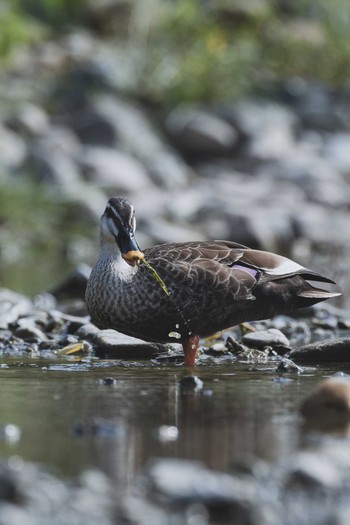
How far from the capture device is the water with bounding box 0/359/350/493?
4.39 metres

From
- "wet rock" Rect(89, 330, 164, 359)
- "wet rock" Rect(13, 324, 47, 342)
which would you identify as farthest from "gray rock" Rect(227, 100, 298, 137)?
"wet rock" Rect(89, 330, 164, 359)

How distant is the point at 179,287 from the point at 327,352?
95 centimetres

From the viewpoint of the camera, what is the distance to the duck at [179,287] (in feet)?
23.4

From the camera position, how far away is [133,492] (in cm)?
383

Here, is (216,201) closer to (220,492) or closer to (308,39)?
(308,39)

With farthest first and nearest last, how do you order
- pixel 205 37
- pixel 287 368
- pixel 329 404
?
pixel 205 37
pixel 287 368
pixel 329 404

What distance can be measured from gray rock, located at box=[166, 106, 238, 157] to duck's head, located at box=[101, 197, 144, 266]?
1289 cm

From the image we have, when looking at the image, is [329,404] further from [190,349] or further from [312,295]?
[312,295]

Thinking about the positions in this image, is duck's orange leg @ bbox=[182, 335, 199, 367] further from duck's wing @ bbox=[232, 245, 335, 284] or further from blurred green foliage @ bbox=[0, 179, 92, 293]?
blurred green foliage @ bbox=[0, 179, 92, 293]

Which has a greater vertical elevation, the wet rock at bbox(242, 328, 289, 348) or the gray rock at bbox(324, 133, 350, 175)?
the gray rock at bbox(324, 133, 350, 175)

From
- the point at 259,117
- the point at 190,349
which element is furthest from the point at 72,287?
the point at 259,117

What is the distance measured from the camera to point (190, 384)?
20.1 feet

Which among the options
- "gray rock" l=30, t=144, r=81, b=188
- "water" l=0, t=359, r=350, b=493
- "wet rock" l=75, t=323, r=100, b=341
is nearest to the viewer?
"water" l=0, t=359, r=350, b=493

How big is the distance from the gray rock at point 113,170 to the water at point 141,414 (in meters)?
10.5
